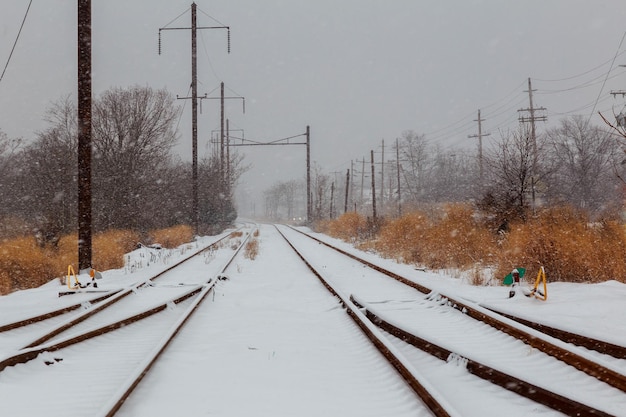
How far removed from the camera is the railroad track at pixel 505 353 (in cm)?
390

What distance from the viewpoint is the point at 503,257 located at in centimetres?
1181

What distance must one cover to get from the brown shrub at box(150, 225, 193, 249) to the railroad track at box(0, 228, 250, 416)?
15.4m

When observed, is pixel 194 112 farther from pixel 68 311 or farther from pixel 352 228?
pixel 68 311

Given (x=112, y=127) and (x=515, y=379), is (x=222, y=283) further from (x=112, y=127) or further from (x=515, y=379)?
(x=112, y=127)

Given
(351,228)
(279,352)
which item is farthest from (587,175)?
(279,352)

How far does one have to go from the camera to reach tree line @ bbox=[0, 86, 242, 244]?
2303cm

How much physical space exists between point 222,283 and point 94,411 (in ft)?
23.7

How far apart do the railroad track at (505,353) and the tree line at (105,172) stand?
17472 millimetres

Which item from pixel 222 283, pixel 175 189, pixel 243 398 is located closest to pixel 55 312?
pixel 222 283

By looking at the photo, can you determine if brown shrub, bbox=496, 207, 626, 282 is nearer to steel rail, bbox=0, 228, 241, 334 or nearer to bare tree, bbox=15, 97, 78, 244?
steel rail, bbox=0, 228, 241, 334

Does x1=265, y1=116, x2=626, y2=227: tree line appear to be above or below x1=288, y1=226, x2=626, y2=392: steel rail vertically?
above

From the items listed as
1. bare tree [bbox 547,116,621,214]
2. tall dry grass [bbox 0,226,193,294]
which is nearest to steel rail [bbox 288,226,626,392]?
tall dry grass [bbox 0,226,193,294]

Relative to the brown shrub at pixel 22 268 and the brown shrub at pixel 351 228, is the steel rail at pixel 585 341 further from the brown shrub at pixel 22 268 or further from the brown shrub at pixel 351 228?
the brown shrub at pixel 351 228

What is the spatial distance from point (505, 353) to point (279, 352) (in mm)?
2516
